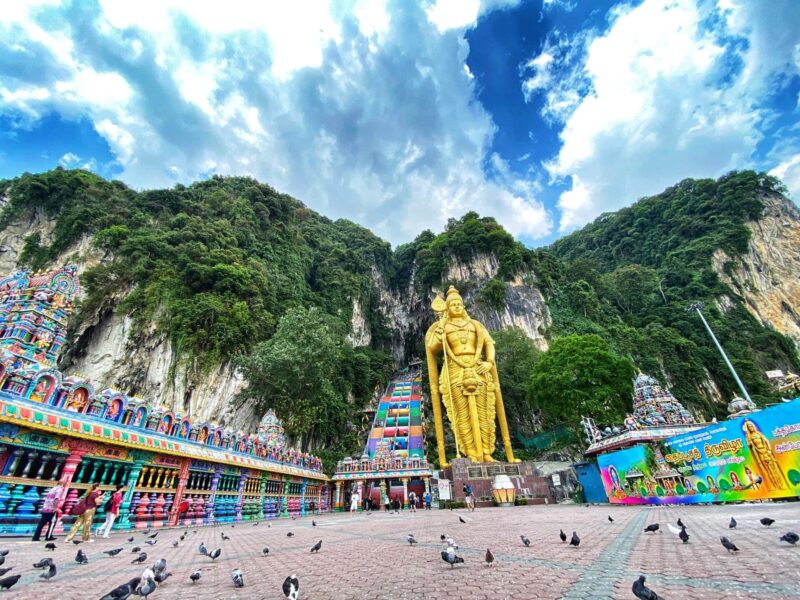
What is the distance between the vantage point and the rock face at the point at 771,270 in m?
35.5

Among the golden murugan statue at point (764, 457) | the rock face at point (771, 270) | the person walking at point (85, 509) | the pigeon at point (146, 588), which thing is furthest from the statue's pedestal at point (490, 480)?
the rock face at point (771, 270)

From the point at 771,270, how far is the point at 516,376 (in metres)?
32.6

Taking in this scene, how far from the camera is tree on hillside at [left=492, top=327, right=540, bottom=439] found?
2508 centimetres

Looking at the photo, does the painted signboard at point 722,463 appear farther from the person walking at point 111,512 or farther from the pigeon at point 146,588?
the person walking at point 111,512

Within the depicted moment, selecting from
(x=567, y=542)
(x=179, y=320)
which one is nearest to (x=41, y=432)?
(x=567, y=542)

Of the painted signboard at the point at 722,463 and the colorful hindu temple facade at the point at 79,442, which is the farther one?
the painted signboard at the point at 722,463

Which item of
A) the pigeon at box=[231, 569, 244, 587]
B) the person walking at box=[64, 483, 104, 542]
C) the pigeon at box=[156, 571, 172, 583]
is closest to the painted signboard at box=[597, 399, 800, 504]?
the pigeon at box=[231, 569, 244, 587]

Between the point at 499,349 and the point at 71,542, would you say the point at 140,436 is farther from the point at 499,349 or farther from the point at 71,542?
the point at 499,349

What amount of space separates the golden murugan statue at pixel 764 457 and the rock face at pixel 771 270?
3790 centimetres

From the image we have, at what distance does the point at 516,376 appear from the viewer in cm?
2544

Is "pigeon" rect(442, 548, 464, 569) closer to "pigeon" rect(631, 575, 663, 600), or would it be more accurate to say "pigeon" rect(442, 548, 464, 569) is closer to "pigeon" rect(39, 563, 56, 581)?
"pigeon" rect(631, 575, 663, 600)

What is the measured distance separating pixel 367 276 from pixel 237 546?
1402 inches

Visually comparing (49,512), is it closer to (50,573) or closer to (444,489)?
(50,573)

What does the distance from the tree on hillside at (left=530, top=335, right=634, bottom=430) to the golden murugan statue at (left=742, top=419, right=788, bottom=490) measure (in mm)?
11499
